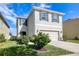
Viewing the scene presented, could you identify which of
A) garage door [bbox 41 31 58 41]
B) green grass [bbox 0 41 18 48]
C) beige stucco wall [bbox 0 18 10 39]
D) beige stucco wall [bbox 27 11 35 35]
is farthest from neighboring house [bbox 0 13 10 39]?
garage door [bbox 41 31 58 41]

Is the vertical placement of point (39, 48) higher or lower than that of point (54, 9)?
lower

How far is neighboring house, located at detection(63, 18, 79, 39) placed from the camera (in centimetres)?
664

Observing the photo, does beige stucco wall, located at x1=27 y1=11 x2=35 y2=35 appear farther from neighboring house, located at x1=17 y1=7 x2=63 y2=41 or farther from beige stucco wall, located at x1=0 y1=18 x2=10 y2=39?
beige stucco wall, located at x1=0 y1=18 x2=10 y2=39

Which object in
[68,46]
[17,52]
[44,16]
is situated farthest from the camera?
[44,16]

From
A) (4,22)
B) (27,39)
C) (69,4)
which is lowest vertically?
(27,39)

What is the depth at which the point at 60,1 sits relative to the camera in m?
6.48

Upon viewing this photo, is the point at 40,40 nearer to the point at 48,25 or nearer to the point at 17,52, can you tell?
the point at 48,25

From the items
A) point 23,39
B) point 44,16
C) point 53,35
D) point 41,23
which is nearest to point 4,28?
point 23,39

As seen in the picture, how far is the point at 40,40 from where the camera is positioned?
6.59 meters

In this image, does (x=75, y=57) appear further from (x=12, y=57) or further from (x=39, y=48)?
(x=12, y=57)

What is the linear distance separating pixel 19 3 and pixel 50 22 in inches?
38.0

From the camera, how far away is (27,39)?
661 cm

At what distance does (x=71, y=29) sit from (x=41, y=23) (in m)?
0.83

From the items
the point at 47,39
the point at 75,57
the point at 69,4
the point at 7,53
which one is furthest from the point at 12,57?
the point at 69,4
